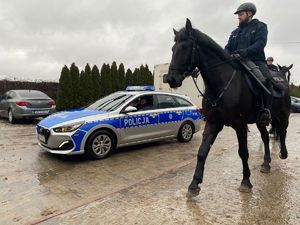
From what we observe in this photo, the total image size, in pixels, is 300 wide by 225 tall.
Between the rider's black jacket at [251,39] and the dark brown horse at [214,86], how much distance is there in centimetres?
37

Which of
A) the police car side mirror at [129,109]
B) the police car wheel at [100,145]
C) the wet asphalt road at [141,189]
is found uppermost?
the police car side mirror at [129,109]

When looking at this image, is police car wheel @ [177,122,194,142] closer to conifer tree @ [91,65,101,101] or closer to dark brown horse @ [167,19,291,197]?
dark brown horse @ [167,19,291,197]

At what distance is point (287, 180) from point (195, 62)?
2.77 meters

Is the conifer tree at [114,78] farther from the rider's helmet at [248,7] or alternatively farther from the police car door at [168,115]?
the rider's helmet at [248,7]

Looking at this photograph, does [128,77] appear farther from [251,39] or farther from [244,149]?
[244,149]

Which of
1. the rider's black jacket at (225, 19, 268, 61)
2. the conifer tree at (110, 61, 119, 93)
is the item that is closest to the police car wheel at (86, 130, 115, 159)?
the rider's black jacket at (225, 19, 268, 61)

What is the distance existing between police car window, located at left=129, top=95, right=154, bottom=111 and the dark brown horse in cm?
347

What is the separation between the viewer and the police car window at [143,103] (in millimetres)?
8383

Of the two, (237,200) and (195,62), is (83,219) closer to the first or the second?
(237,200)

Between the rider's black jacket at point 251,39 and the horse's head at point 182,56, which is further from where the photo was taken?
the rider's black jacket at point 251,39

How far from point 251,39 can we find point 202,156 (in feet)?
6.74

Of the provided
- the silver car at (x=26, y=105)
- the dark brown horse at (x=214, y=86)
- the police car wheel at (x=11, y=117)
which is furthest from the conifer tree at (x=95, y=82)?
the dark brown horse at (x=214, y=86)

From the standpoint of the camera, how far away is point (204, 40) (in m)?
4.69

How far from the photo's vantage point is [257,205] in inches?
176
